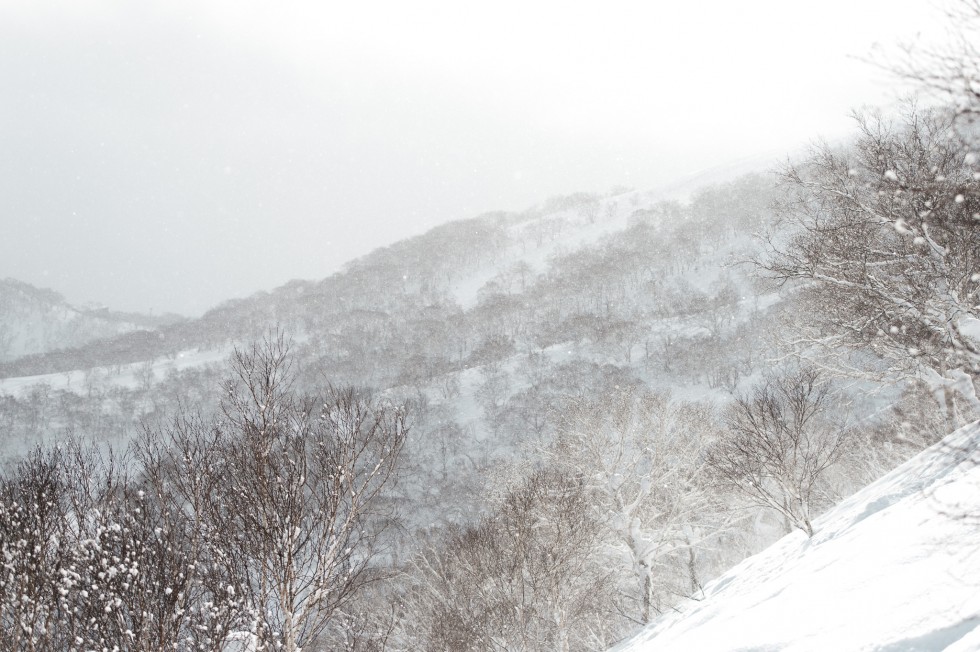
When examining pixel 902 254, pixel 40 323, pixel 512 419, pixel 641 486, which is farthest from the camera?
pixel 40 323

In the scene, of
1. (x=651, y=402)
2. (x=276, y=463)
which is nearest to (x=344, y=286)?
(x=651, y=402)

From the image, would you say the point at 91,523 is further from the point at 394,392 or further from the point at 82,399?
the point at 82,399

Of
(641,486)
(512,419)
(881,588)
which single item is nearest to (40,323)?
(512,419)

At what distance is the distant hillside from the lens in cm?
17488

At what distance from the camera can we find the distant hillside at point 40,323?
174875 mm

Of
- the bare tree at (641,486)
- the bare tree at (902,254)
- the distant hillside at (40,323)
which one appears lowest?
the bare tree at (641,486)

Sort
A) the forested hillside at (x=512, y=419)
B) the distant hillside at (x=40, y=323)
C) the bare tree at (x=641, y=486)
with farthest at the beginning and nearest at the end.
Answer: the distant hillside at (x=40, y=323) → the bare tree at (x=641, y=486) → the forested hillside at (x=512, y=419)

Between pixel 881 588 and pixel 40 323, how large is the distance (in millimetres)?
247628

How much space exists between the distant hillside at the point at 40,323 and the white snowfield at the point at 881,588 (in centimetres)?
21595

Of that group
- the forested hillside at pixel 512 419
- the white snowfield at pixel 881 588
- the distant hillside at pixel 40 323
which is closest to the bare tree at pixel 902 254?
the forested hillside at pixel 512 419

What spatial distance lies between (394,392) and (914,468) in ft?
247

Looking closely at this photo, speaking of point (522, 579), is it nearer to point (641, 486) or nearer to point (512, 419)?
point (641, 486)

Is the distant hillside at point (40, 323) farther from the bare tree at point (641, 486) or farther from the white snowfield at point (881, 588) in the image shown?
the white snowfield at point (881, 588)

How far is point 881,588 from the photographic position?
4.44 metres
